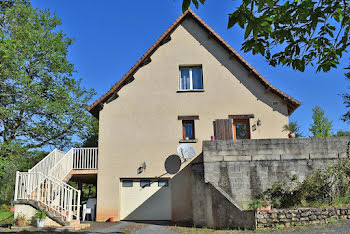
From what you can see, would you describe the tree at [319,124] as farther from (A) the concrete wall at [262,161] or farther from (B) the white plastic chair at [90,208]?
(B) the white plastic chair at [90,208]

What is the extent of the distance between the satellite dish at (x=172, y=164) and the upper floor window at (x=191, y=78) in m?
3.37

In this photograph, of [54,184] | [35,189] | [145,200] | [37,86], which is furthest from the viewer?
[37,86]

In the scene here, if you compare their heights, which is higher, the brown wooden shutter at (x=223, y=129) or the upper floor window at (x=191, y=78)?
the upper floor window at (x=191, y=78)

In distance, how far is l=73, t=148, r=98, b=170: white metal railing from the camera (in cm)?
1370

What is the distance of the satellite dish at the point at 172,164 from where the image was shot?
13.2 metres

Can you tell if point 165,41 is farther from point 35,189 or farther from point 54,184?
point 35,189

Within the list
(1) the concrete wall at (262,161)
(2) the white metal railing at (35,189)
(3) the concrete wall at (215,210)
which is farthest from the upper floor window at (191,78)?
(2) the white metal railing at (35,189)

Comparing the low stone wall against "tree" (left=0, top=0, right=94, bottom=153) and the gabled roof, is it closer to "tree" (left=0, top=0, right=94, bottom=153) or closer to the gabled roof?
the gabled roof

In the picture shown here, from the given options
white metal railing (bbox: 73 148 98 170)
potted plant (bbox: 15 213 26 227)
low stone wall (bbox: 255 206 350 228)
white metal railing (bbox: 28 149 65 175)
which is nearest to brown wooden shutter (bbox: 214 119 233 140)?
low stone wall (bbox: 255 206 350 228)

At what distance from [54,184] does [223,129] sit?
7.37 m

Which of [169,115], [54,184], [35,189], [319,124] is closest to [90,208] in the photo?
[54,184]

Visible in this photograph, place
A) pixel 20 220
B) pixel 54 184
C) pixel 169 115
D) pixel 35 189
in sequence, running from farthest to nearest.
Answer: pixel 169 115
pixel 54 184
pixel 35 189
pixel 20 220

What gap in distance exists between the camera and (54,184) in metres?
11.8

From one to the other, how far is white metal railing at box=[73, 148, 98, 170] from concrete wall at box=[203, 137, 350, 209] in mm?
5545
